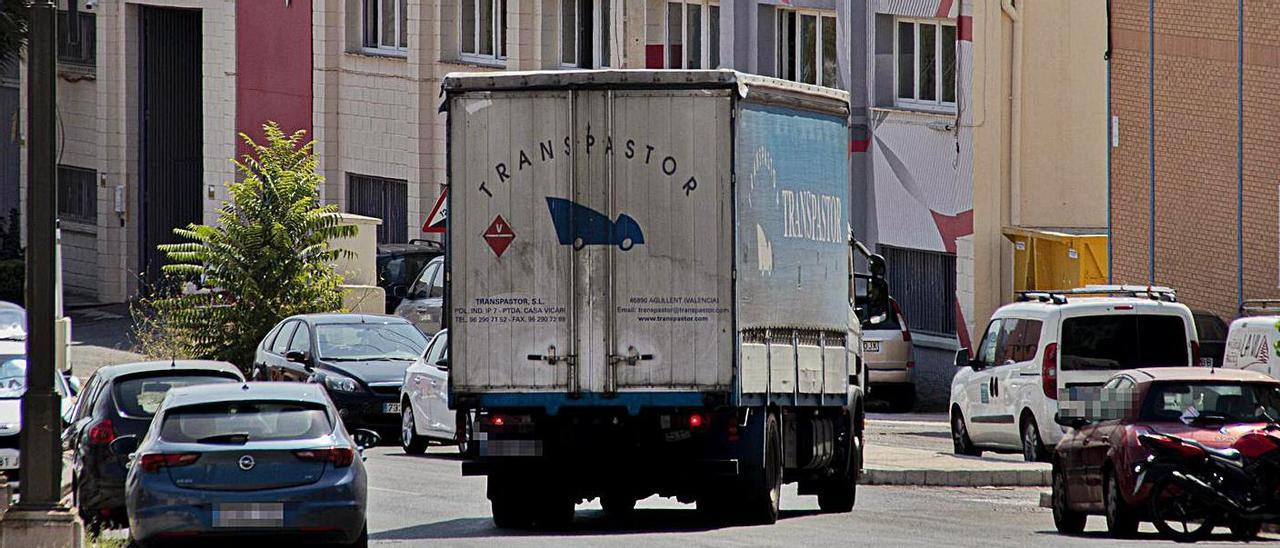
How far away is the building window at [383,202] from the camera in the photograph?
44.4 metres

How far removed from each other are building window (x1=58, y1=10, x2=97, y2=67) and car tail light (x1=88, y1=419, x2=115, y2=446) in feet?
118

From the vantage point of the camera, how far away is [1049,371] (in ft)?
70.4

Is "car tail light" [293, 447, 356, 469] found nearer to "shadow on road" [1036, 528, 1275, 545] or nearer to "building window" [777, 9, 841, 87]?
"shadow on road" [1036, 528, 1275, 545]

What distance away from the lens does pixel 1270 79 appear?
25.8m

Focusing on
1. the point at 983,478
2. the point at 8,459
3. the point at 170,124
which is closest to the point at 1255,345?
the point at 983,478

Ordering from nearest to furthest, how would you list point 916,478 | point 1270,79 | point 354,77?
point 916,478 → point 1270,79 → point 354,77

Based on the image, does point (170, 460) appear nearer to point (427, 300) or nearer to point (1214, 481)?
point (1214, 481)

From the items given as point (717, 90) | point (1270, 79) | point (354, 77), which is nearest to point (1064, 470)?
point (717, 90)

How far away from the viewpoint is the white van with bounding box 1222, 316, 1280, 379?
64.0ft

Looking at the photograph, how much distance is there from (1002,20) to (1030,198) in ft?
8.52

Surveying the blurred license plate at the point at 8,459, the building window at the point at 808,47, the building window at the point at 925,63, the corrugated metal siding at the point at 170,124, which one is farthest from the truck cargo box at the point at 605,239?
the corrugated metal siding at the point at 170,124

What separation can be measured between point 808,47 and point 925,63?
2.92m

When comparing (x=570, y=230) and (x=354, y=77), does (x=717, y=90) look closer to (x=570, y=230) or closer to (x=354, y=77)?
(x=570, y=230)

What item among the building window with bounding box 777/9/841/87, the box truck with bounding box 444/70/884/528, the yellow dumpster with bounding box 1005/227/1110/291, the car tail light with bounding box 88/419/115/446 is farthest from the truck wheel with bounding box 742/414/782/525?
the building window with bounding box 777/9/841/87
